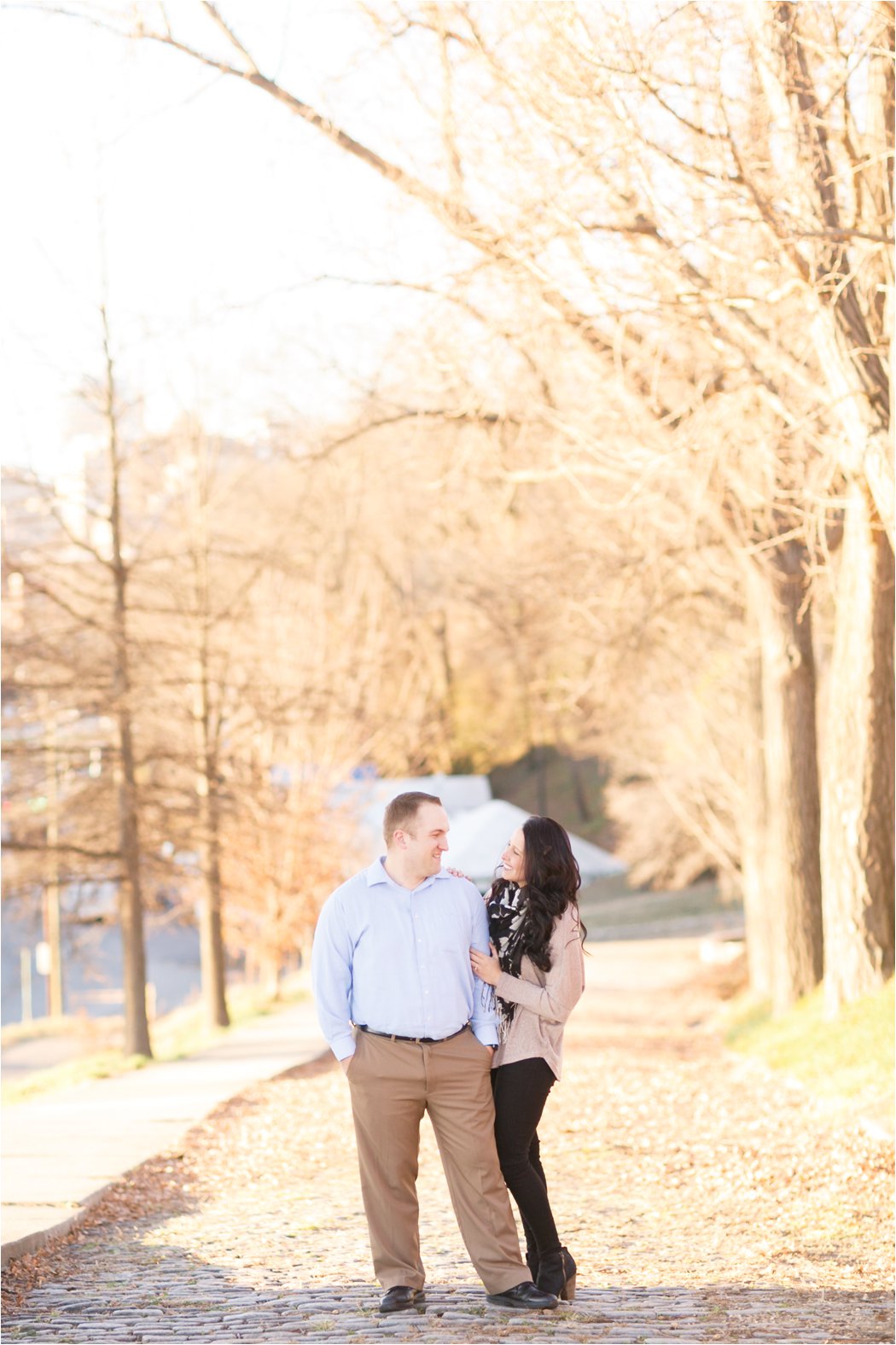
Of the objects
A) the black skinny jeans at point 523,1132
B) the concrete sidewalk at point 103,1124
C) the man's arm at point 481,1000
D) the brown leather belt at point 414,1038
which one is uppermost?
the man's arm at point 481,1000

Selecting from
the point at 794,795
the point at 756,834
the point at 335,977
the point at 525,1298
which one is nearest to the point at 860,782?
the point at 794,795

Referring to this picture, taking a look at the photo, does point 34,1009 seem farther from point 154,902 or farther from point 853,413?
point 853,413

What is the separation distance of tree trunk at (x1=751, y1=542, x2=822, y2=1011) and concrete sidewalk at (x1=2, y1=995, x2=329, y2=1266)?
541 cm

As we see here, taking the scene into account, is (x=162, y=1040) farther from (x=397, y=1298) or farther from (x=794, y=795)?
(x=397, y=1298)

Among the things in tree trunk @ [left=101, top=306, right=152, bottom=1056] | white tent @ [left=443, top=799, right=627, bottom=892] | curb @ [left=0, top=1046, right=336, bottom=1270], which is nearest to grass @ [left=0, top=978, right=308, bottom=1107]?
tree trunk @ [left=101, top=306, right=152, bottom=1056]

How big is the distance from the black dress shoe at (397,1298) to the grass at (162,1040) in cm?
938

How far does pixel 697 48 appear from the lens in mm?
9906

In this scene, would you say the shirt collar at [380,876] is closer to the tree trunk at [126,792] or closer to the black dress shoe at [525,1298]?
the black dress shoe at [525,1298]

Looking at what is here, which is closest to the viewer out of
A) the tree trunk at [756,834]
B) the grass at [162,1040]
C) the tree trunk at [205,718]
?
the grass at [162,1040]

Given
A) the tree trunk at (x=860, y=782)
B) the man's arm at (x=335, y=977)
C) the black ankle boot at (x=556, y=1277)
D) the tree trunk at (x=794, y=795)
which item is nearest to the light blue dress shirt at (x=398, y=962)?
the man's arm at (x=335, y=977)

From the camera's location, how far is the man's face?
18.7 ft

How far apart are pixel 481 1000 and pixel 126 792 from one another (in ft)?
44.2

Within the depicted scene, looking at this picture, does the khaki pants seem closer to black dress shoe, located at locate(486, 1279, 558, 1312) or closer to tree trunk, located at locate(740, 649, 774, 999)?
black dress shoe, located at locate(486, 1279, 558, 1312)

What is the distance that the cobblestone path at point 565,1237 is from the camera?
5664 millimetres
